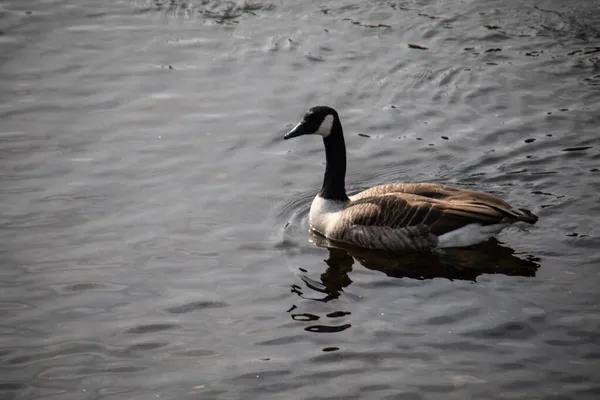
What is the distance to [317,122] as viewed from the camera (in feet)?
34.2

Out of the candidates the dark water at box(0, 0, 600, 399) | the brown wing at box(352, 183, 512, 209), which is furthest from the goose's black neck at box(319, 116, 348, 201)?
the dark water at box(0, 0, 600, 399)

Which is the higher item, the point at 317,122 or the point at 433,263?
the point at 317,122

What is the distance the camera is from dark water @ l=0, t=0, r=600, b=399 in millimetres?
7914

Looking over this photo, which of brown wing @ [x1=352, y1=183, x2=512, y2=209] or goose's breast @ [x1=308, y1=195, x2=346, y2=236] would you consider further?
goose's breast @ [x1=308, y1=195, x2=346, y2=236]

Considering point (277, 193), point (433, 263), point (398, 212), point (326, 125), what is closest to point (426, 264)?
point (433, 263)

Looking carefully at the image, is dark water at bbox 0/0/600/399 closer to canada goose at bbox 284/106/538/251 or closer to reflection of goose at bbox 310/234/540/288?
reflection of goose at bbox 310/234/540/288

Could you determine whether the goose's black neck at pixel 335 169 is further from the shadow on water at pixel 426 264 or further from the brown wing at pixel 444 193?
the shadow on water at pixel 426 264

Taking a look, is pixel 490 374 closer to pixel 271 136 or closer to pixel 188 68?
pixel 271 136

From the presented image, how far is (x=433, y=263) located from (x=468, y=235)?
56 cm

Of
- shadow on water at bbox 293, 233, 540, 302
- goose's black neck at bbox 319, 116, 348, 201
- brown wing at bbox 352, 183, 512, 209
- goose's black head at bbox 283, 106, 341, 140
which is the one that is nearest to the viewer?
shadow on water at bbox 293, 233, 540, 302

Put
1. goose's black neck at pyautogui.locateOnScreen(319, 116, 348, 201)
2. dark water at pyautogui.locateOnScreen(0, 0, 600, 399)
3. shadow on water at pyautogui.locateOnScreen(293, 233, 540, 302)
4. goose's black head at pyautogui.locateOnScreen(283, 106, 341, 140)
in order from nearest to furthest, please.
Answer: dark water at pyautogui.locateOnScreen(0, 0, 600, 399) → shadow on water at pyautogui.locateOnScreen(293, 233, 540, 302) → goose's black head at pyautogui.locateOnScreen(283, 106, 341, 140) → goose's black neck at pyautogui.locateOnScreen(319, 116, 348, 201)

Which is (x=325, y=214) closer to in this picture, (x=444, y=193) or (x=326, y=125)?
(x=326, y=125)

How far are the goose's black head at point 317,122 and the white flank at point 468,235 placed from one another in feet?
6.95

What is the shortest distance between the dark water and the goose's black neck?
0.66 meters
